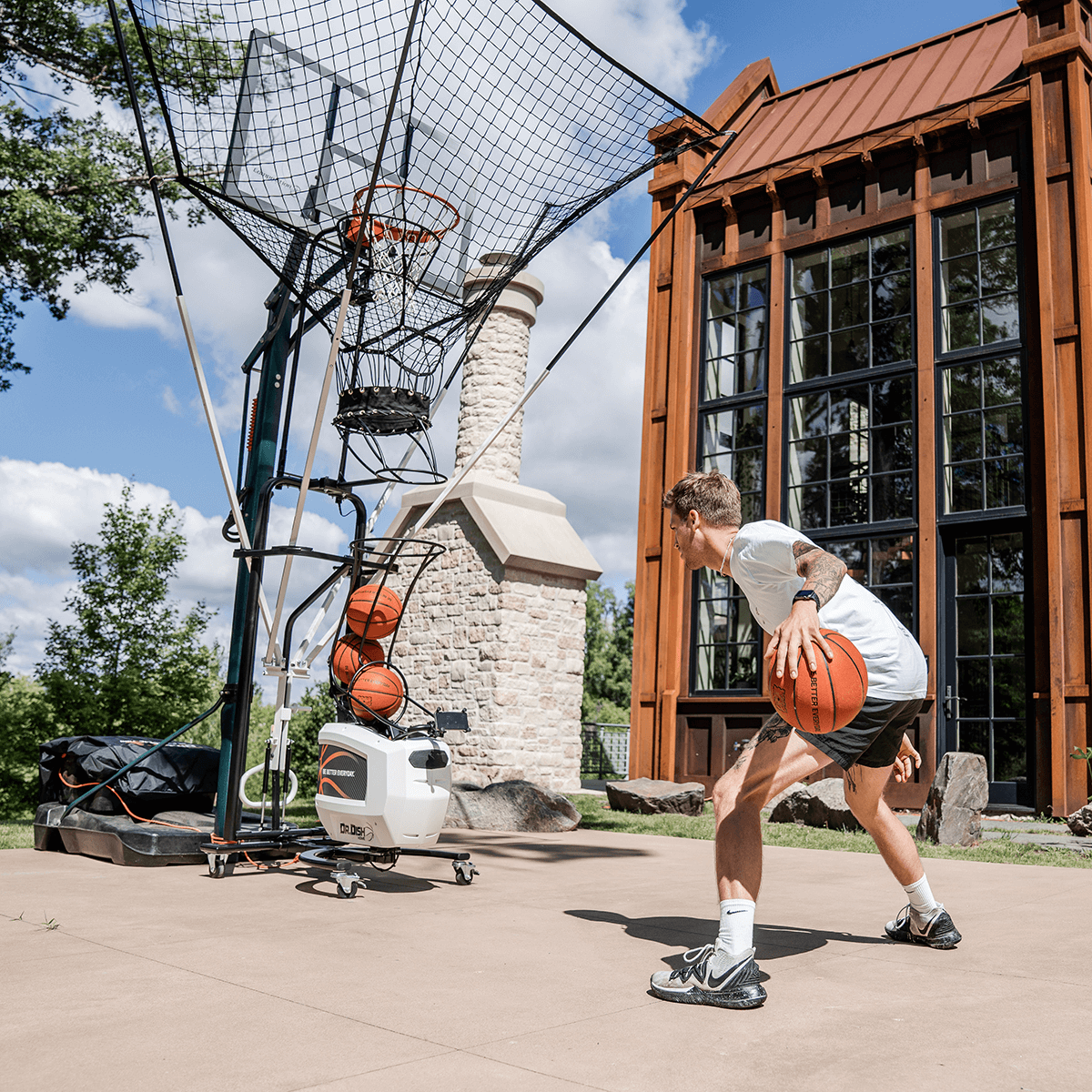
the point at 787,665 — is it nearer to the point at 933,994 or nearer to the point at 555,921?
the point at 933,994

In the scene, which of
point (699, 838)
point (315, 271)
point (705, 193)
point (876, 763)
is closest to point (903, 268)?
point (705, 193)

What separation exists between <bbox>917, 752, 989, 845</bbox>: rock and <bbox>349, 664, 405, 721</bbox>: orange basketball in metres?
4.37

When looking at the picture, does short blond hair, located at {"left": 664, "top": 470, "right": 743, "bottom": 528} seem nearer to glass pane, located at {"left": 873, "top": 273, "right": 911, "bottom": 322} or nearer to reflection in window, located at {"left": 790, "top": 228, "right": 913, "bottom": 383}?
reflection in window, located at {"left": 790, "top": 228, "right": 913, "bottom": 383}

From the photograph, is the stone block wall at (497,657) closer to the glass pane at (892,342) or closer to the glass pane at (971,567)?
the glass pane at (892,342)

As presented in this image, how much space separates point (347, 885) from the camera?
4.46 metres

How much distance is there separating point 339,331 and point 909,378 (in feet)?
28.3

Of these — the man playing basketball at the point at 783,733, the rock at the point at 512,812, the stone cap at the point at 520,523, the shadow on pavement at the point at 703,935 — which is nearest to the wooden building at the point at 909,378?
the stone cap at the point at 520,523

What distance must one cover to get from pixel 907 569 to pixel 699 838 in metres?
4.77

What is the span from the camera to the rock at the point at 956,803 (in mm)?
7219

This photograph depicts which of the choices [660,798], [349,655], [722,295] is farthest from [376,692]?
[722,295]

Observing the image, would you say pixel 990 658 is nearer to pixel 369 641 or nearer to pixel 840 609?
pixel 369 641

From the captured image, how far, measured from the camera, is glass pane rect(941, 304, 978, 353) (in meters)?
11.2

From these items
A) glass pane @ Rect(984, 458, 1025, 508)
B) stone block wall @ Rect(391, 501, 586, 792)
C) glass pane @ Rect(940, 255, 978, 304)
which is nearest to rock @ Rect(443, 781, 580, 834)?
glass pane @ Rect(984, 458, 1025, 508)

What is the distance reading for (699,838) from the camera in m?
7.95
